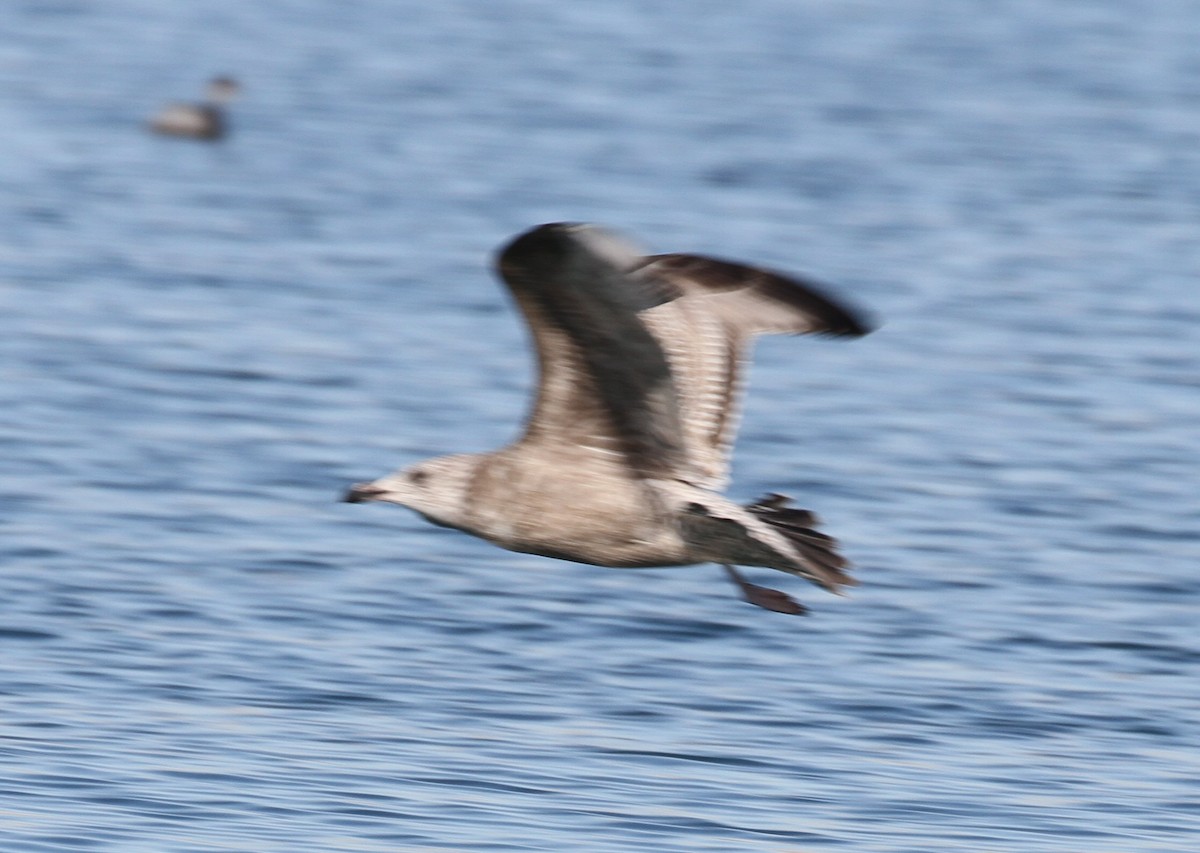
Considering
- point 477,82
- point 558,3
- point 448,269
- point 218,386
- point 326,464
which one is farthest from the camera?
point 558,3

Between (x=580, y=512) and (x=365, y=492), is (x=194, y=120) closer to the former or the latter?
(x=365, y=492)

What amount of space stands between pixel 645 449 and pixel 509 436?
755cm

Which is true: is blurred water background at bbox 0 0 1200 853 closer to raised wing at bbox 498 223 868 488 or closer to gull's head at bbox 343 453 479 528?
gull's head at bbox 343 453 479 528

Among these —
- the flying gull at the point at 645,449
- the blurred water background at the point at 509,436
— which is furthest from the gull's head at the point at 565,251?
the blurred water background at the point at 509,436

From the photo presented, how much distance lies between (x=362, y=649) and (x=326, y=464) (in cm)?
362

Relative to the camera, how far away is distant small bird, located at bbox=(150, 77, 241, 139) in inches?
1104

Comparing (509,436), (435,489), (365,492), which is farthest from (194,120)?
(435,489)

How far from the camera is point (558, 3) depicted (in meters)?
41.6

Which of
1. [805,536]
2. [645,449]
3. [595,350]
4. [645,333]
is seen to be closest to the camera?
[645,333]

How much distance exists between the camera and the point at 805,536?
838 centimetres

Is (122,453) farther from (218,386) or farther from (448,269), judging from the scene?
(448,269)

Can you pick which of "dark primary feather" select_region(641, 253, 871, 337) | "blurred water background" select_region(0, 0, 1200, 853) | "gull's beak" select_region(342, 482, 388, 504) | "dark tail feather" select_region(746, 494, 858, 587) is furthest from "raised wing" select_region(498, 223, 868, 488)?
"blurred water background" select_region(0, 0, 1200, 853)

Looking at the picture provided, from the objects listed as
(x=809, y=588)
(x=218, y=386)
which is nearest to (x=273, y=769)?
(x=809, y=588)

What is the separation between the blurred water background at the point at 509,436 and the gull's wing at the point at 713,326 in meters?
1.37
